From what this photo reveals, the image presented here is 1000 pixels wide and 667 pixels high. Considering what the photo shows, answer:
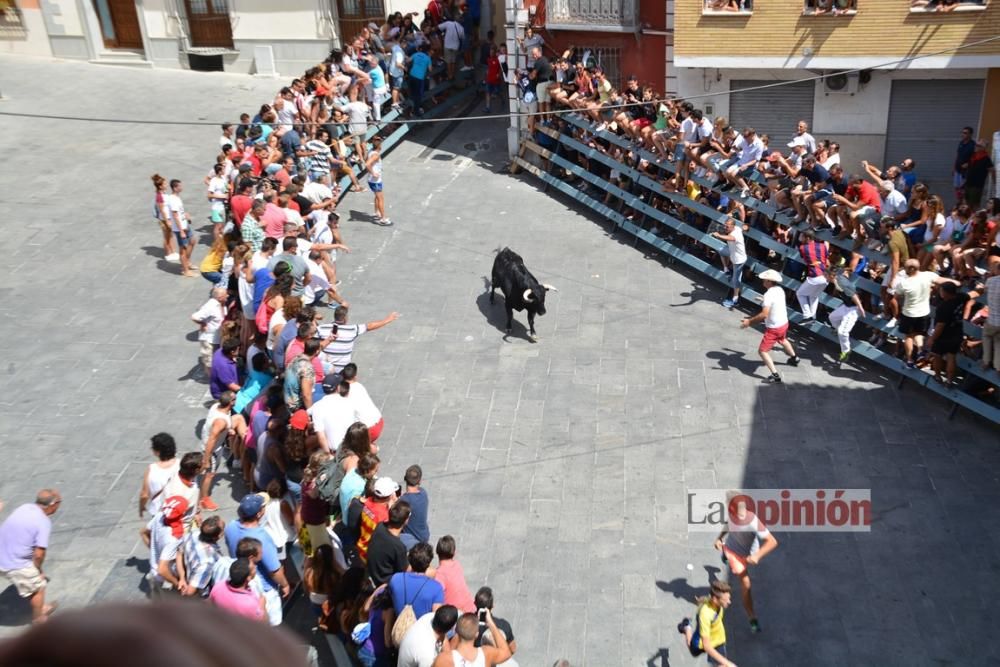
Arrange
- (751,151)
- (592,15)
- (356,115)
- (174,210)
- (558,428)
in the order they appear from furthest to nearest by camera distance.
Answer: (592,15) < (356,115) < (751,151) < (174,210) < (558,428)

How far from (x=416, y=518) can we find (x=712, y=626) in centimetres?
260

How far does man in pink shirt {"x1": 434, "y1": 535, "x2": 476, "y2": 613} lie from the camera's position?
800cm

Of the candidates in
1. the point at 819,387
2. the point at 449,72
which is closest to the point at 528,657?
the point at 819,387

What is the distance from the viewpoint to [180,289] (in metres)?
15.5

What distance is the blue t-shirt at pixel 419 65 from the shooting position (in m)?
21.8

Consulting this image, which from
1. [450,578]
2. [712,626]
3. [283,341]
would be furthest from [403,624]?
[283,341]

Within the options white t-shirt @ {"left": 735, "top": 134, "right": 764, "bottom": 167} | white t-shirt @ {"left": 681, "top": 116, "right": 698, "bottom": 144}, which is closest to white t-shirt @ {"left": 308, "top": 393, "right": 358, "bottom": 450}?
white t-shirt @ {"left": 735, "top": 134, "right": 764, "bottom": 167}

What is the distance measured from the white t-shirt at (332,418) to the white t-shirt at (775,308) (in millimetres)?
5831

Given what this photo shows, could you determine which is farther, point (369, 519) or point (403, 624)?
point (369, 519)

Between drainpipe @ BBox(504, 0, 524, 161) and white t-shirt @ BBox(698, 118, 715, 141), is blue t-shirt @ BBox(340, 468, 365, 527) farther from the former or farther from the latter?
drainpipe @ BBox(504, 0, 524, 161)

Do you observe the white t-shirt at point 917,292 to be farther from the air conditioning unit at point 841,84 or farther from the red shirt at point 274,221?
the air conditioning unit at point 841,84

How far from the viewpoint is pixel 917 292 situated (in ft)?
41.3

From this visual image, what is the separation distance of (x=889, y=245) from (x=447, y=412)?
20.2 feet

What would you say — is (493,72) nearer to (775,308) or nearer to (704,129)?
(704,129)
